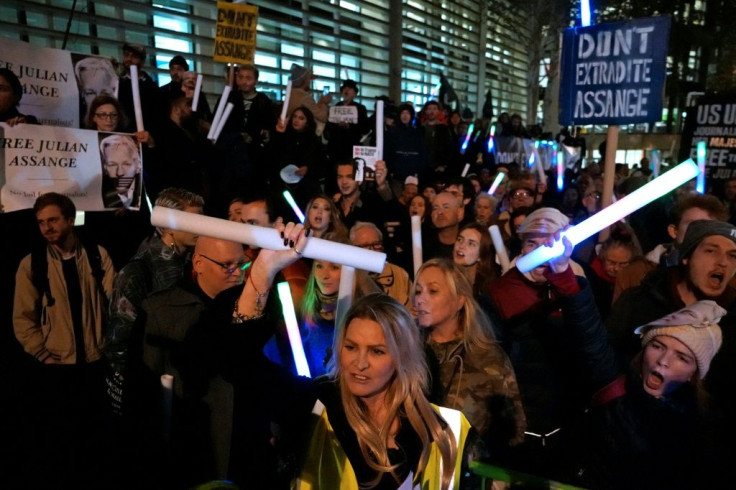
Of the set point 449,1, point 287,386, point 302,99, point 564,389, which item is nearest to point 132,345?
point 287,386

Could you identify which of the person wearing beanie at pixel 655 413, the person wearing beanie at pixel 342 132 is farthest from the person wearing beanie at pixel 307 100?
the person wearing beanie at pixel 655 413

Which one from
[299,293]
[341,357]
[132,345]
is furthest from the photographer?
[299,293]

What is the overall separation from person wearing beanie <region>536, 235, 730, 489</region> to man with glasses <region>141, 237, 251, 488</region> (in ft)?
4.84

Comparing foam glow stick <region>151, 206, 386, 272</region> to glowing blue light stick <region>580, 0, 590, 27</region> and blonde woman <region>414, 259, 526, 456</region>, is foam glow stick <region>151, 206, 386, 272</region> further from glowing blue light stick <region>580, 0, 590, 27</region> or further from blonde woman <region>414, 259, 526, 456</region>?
glowing blue light stick <region>580, 0, 590, 27</region>

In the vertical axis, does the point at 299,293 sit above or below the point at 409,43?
below

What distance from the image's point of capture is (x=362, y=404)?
1903 mm

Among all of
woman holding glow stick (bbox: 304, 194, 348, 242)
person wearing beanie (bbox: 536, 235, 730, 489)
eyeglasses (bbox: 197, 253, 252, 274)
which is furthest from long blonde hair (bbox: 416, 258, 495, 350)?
woman holding glow stick (bbox: 304, 194, 348, 242)

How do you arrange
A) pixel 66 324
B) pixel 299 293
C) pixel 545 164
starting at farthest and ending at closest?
pixel 545 164, pixel 66 324, pixel 299 293

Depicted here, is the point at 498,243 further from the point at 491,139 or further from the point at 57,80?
the point at 491,139

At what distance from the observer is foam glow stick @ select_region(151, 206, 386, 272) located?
1.64m

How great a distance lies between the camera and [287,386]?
77.3 inches

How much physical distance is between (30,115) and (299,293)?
2665 millimetres

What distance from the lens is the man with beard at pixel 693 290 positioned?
2619 millimetres

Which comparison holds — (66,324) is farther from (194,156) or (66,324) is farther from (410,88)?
(410,88)
